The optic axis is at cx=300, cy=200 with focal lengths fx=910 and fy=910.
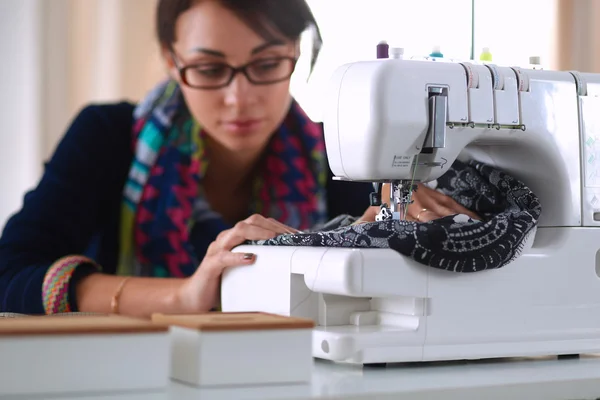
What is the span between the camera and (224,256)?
1421 mm

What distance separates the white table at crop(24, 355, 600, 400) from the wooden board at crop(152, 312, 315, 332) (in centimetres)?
6

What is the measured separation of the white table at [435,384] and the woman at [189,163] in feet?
2.94

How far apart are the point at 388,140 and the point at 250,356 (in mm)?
430

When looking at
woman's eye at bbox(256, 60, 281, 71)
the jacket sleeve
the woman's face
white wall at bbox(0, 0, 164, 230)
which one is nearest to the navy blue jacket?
the jacket sleeve

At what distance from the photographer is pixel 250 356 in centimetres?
96

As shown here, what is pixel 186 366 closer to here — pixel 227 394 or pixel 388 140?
pixel 227 394

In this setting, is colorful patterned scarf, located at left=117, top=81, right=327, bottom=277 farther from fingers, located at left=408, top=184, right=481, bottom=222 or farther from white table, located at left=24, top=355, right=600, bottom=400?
white table, located at left=24, top=355, right=600, bottom=400

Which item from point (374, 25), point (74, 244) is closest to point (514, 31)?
point (374, 25)

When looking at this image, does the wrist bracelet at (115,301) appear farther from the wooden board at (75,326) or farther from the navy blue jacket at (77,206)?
the wooden board at (75,326)

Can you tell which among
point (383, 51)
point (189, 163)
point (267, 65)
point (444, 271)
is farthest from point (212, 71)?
point (444, 271)

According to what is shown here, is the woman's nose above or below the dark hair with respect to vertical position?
below

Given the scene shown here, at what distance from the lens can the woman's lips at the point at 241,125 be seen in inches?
91.3

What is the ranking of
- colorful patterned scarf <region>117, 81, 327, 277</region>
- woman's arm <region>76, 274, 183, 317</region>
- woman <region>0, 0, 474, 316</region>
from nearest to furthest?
woman's arm <region>76, 274, 183, 317</region>
woman <region>0, 0, 474, 316</region>
colorful patterned scarf <region>117, 81, 327, 277</region>

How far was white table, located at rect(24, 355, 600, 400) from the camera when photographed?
36.7 inches
